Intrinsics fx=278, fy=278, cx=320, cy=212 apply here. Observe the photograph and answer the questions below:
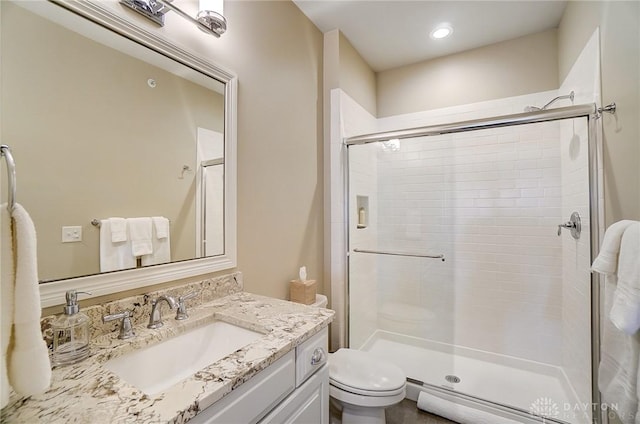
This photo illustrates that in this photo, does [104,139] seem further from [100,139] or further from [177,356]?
[177,356]

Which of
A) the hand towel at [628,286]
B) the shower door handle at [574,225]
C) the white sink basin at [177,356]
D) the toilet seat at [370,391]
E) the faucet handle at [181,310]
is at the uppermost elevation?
the shower door handle at [574,225]

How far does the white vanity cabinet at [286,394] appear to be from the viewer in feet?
2.31

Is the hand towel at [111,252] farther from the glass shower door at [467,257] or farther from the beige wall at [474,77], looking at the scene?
the beige wall at [474,77]

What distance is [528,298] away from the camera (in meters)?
2.16

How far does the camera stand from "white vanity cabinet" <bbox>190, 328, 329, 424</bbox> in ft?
2.31

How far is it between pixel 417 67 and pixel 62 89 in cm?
266

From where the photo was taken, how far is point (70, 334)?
0.79 metres

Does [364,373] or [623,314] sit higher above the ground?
[623,314]

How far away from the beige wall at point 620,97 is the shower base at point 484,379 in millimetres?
1191

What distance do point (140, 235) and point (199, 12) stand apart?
0.94 m

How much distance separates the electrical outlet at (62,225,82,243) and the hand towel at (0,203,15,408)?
385 millimetres

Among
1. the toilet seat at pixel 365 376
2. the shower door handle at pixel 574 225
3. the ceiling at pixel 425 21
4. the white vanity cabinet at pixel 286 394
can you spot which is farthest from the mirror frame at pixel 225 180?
the shower door handle at pixel 574 225

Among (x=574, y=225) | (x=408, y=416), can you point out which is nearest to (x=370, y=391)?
(x=408, y=416)

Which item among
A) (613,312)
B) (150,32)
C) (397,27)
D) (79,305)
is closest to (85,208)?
(79,305)
